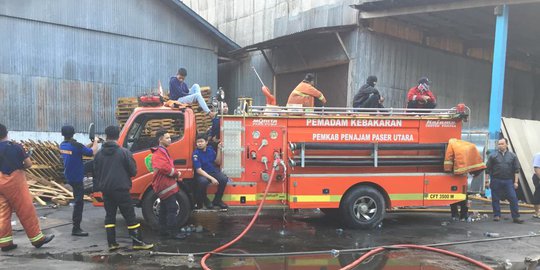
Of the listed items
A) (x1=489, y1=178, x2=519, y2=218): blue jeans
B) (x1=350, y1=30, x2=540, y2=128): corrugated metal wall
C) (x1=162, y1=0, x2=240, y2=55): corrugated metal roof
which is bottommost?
(x1=489, y1=178, x2=519, y2=218): blue jeans

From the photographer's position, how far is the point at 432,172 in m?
7.85

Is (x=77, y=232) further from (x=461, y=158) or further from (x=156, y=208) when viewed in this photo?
(x=461, y=158)

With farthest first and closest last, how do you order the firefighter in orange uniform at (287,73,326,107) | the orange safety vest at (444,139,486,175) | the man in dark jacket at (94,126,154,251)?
the firefighter in orange uniform at (287,73,326,107) → the orange safety vest at (444,139,486,175) → the man in dark jacket at (94,126,154,251)

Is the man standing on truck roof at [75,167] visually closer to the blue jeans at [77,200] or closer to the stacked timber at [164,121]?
the blue jeans at [77,200]

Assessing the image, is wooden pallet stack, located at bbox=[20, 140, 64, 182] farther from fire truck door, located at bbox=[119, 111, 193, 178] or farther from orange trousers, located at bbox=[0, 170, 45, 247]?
orange trousers, located at bbox=[0, 170, 45, 247]

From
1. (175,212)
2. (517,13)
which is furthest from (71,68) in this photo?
(517,13)

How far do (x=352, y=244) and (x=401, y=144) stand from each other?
2.16 meters

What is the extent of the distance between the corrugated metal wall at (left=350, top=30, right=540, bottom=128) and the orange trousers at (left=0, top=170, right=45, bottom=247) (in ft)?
33.7

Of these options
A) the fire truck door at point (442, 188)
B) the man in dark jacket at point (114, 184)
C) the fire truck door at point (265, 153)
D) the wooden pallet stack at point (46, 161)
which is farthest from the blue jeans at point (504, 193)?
the wooden pallet stack at point (46, 161)

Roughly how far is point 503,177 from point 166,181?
673cm

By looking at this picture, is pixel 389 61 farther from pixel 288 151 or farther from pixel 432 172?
pixel 288 151

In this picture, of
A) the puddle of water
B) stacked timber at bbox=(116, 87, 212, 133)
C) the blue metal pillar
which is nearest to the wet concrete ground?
the puddle of water

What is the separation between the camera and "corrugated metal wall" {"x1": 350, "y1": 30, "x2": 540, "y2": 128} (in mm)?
13828

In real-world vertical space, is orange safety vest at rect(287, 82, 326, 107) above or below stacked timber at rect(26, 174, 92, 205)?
above
